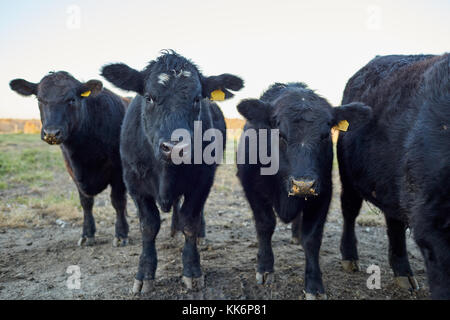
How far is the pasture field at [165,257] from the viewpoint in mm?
4363

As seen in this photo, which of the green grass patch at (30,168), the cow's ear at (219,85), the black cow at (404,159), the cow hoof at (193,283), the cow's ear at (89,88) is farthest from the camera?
the green grass patch at (30,168)

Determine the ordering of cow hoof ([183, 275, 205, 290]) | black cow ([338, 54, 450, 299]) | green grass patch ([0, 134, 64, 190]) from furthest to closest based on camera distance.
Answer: green grass patch ([0, 134, 64, 190])
cow hoof ([183, 275, 205, 290])
black cow ([338, 54, 450, 299])

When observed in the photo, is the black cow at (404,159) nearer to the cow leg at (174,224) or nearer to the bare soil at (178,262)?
the bare soil at (178,262)

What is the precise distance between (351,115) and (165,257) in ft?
10.4

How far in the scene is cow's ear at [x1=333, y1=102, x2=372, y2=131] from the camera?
4184 mm

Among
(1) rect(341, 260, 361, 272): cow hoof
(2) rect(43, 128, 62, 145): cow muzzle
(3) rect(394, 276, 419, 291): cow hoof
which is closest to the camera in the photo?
(3) rect(394, 276, 419, 291): cow hoof

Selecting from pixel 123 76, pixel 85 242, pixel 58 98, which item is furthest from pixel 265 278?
pixel 58 98

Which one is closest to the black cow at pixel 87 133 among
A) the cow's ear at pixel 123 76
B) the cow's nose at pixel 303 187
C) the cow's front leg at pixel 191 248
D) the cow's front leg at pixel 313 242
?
the cow's ear at pixel 123 76

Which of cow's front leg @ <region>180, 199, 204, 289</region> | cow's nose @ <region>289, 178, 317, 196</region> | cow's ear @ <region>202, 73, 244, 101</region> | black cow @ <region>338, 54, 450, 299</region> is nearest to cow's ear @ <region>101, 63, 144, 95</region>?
cow's ear @ <region>202, 73, 244, 101</region>

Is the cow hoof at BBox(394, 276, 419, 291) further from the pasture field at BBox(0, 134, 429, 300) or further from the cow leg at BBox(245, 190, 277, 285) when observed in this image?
the cow leg at BBox(245, 190, 277, 285)

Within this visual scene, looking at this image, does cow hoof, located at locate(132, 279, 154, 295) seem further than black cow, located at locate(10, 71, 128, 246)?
No

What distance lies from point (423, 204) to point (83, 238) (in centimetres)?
504

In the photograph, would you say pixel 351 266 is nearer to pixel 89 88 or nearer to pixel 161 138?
pixel 161 138

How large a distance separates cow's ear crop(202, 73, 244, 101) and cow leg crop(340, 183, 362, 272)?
1989mm
